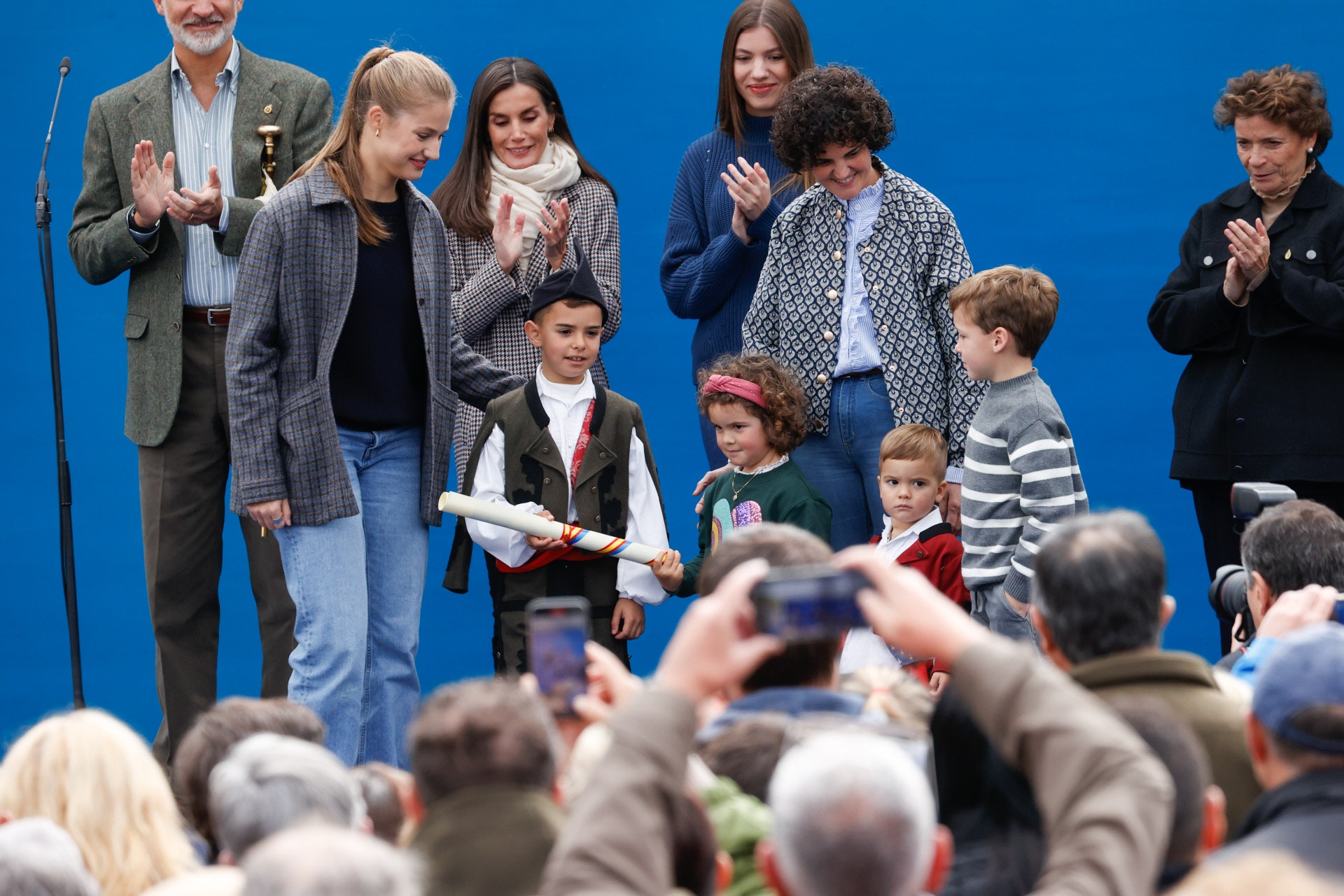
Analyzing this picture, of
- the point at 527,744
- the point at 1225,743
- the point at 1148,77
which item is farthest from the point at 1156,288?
the point at 527,744

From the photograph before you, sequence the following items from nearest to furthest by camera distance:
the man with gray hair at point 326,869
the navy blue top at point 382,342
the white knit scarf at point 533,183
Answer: the man with gray hair at point 326,869, the navy blue top at point 382,342, the white knit scarf at point 533,183

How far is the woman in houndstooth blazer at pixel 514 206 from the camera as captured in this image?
3.69 metres

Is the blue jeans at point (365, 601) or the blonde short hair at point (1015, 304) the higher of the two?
the blonde short hair at point (1015, 304)

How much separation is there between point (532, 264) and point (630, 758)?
256 cm

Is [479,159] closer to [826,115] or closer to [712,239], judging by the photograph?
[712,239]

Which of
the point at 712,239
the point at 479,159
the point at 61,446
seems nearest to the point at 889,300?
the point at 712,239

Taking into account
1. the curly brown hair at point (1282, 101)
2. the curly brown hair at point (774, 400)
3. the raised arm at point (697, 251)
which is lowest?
the curly brown hair at point (774, 400)

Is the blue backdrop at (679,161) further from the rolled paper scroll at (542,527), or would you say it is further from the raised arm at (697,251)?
the rolled paper scroll at (542,527)

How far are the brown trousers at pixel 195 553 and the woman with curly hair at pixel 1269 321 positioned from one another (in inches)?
87.0

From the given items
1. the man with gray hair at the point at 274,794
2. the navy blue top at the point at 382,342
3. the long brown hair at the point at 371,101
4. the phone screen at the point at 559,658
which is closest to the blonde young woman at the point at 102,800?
the man with gray hair at the point at 274,794

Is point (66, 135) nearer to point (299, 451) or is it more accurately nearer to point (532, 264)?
point (532, 264)

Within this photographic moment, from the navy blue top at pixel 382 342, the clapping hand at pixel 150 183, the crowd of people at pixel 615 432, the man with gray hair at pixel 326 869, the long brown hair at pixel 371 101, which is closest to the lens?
the man with gray hair at pixel 326 869

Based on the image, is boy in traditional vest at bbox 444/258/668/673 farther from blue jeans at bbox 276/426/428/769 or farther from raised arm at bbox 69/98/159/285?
raised arm at bbox 69/98/159/285

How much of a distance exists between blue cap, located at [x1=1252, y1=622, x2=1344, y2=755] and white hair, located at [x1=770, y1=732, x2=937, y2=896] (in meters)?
0.50
